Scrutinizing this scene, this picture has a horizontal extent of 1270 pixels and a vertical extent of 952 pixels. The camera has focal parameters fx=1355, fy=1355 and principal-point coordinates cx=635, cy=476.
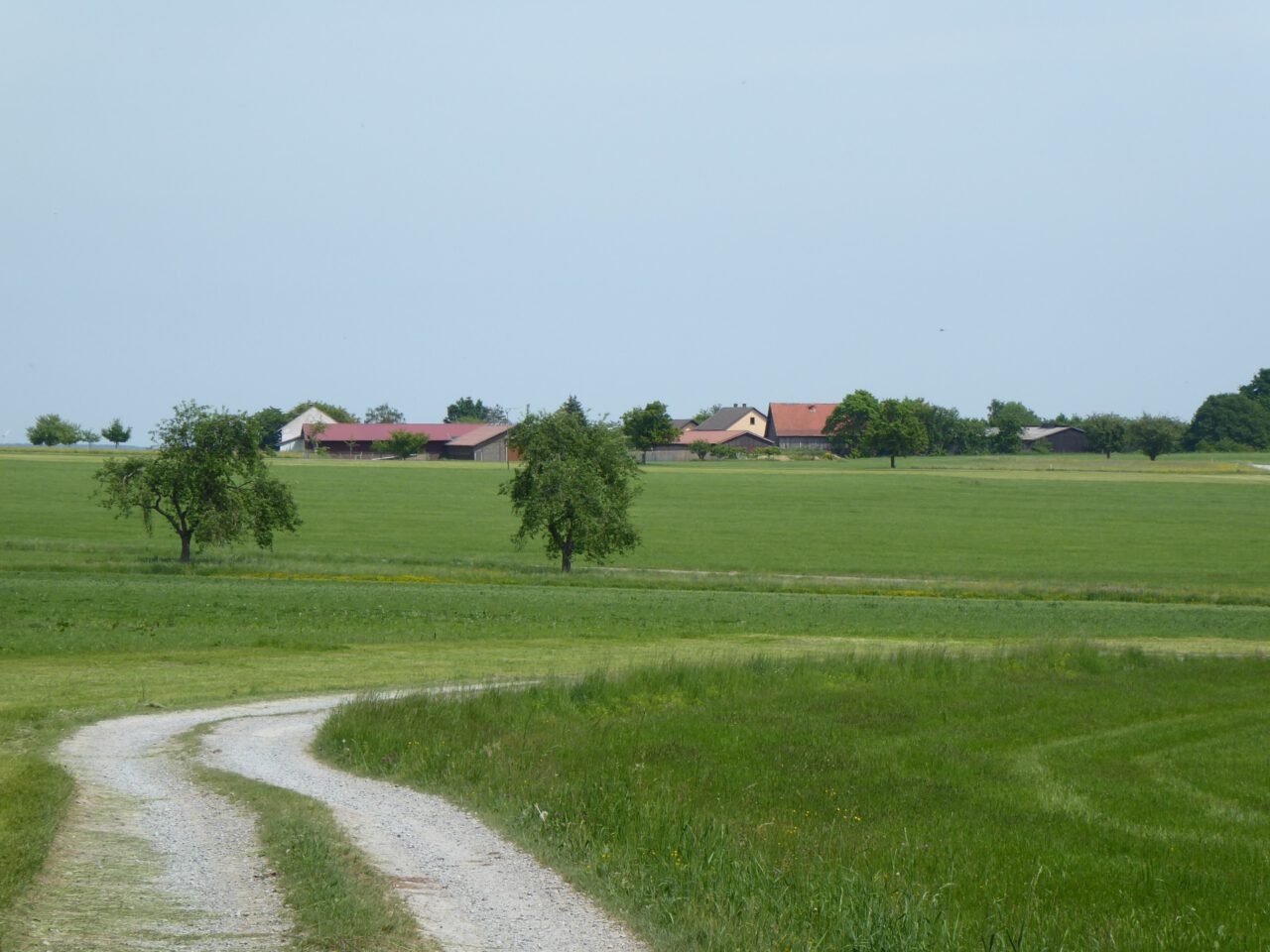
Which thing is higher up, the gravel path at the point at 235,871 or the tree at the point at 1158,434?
the tree at the point at 1158,434

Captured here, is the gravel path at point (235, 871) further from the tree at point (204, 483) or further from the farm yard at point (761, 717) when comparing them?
the tree at point (204, 483)

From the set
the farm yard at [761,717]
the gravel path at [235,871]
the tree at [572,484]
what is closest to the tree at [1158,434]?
the farm yard at [761,717]

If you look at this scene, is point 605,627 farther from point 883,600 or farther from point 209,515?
point 209,515

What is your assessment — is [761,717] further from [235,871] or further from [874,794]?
[235,871]

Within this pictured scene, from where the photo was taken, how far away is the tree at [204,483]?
56344 mm

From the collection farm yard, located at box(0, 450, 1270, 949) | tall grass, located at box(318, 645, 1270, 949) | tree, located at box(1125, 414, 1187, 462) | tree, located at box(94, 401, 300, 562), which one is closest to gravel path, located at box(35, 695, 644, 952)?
farm yard, located at box(0, 450, 1270, 949)

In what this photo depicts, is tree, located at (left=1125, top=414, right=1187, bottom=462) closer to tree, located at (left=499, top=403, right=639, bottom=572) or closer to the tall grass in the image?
tree, located at (left=499, top=403, right=639, bottom=572)

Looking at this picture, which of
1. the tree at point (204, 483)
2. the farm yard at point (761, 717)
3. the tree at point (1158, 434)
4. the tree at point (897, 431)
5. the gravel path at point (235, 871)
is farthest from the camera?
the tree at point (1158, 434)

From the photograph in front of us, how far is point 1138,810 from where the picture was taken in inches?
606

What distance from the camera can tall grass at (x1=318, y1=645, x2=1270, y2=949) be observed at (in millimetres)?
10383

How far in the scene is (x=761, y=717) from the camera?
69.6ft

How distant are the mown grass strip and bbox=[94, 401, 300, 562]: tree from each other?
4506 cm

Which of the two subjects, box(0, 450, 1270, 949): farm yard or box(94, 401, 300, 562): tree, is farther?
box(94, 401, 300, 562): tree

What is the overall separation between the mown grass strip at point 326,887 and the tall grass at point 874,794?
169 cm
